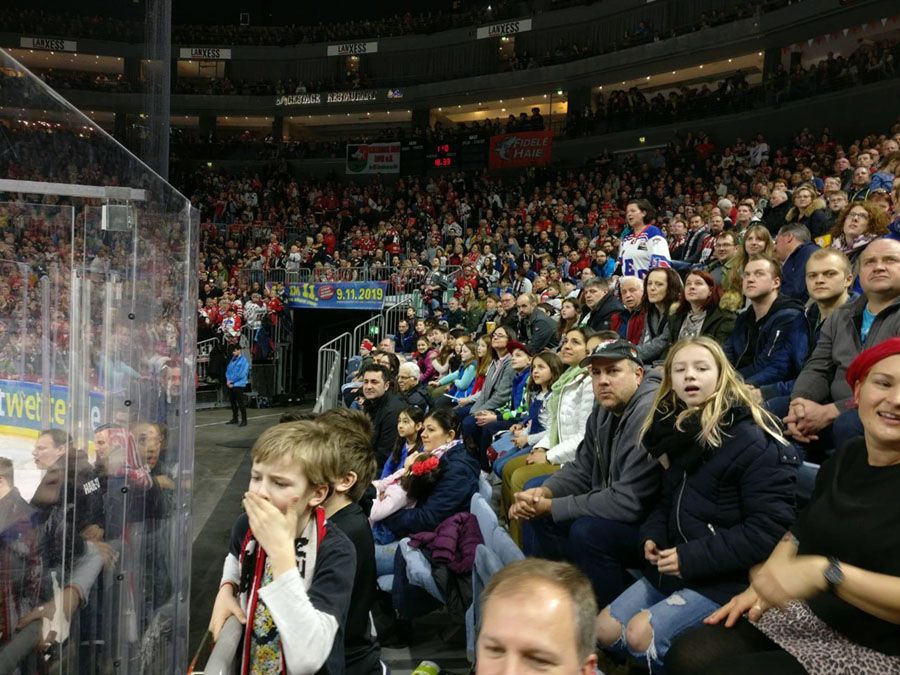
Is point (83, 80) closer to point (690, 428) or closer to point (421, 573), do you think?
point (421, 573)

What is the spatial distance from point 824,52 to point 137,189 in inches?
869

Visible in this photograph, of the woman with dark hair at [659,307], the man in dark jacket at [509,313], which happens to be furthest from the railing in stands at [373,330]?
the woman with dark hair at [659,307]

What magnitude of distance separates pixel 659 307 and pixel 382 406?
224 cm

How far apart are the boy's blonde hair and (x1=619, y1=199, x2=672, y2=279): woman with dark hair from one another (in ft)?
15.7

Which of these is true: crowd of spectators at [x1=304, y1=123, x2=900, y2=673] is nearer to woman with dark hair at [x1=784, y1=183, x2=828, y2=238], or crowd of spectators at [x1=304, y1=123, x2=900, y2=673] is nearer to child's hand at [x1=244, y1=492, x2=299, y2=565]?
woman with dark hair at [x1=784, y1=183, x2=828, y2=238]

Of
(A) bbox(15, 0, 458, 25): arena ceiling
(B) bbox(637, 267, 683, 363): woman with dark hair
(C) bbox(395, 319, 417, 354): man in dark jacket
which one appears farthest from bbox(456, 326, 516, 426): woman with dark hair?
(A) bbox(15, 0, 458, 25): arena ceiling

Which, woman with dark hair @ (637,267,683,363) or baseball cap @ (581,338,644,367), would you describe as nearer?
baseball cap @ (581,338,644,367)

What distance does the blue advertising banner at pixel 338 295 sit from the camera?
15036 mm

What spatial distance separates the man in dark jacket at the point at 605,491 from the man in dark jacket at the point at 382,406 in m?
2.18

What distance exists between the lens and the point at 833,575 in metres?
1.61

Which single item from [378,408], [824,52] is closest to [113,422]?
[378,408]

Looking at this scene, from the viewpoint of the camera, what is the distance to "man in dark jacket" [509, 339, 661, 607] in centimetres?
273

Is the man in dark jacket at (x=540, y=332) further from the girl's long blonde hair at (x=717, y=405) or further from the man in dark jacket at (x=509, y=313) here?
the girl's long blonde hair at (x=717, y=405)

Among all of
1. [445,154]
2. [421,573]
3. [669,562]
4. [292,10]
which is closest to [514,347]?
[421,573]
